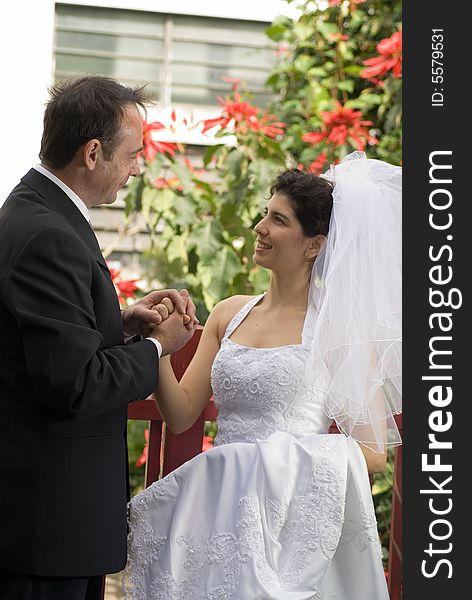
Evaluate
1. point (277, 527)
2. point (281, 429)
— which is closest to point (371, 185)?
point (281, 429)

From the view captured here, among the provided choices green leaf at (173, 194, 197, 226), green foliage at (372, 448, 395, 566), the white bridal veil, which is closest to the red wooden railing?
the white bridal veil

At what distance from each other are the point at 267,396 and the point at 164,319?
1.36ft

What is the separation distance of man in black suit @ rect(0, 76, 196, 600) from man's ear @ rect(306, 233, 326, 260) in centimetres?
63

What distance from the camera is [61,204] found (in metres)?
2.09

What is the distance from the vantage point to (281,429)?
2.52 metres

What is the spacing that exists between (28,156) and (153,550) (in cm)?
151

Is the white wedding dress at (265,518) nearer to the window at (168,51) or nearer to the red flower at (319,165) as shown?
the red flower at (319,165)

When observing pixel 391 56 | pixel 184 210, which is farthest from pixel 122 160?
pixel 391 56

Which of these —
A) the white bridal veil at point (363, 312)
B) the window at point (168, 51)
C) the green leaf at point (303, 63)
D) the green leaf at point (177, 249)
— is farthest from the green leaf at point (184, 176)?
the window at point (168, 51)

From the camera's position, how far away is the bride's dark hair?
8.77 ft

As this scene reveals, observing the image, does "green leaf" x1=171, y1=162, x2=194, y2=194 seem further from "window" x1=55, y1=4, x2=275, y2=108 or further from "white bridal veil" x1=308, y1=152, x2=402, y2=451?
"window" x1=55, y1=4, x2=275, y2=108

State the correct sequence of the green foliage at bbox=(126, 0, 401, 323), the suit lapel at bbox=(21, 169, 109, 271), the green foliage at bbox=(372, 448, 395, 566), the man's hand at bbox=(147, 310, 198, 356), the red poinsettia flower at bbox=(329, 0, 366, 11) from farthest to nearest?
1. the red poinsettia flower at bbox=(329, 0, 366, 11)
2. the green foliage at bbox=(126, 0, 401, 323)
3. the green foliage at bbox=(372, 448, 395, 566)
4. the man's hand at bbox=(147, 310, 198, 356)
5. the suit lapel at bbox=(21, 169, 109, 271)

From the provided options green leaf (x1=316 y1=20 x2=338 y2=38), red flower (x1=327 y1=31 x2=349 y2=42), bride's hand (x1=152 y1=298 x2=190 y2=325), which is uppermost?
green leaf (x1=316 y1=20 x2=338 y2=38)

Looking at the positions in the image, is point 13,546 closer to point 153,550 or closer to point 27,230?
point 153,550
